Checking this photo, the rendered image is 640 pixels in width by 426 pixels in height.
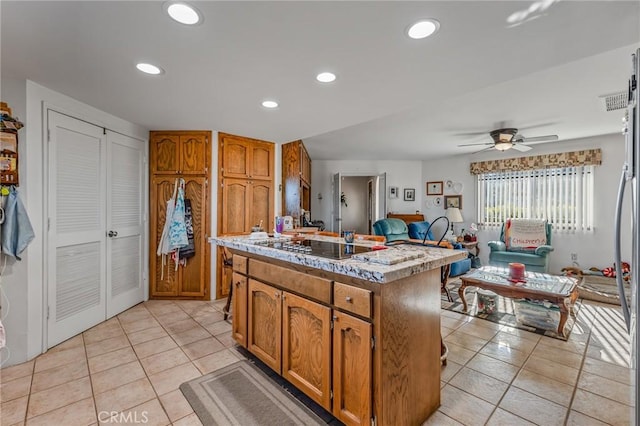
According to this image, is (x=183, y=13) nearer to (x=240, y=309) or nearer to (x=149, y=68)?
(x=149, y=68)

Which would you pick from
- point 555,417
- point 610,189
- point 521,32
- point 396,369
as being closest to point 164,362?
point 396,369

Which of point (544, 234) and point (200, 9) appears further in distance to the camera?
point (544, 234)

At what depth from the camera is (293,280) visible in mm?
1706

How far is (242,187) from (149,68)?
201 cm

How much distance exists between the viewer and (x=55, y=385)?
1.88 m

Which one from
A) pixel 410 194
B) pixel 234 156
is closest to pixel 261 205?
pixel 234 156

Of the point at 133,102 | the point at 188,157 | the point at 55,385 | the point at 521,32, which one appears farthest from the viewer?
the point at 188,157

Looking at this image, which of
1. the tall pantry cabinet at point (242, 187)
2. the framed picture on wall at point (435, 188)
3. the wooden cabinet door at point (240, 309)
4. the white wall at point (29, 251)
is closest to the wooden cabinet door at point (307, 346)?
the wooden cabinet door at point (240, 309)

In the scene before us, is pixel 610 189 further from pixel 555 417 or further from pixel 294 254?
pixel 294 254

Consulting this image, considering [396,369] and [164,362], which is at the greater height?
[396,369]

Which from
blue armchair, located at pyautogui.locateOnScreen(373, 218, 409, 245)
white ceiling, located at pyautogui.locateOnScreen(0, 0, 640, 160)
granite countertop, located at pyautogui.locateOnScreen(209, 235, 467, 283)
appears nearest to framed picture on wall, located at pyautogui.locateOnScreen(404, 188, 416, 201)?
blue armchair, located at pyautogui.locateOnScreen(373, 218, 409, 245)

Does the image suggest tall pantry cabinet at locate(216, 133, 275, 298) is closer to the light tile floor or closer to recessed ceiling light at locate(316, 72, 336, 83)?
the light tile floor

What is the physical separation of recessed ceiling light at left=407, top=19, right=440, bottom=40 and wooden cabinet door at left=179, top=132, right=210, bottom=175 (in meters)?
2.81

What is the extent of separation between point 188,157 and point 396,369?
3386 millimetres
